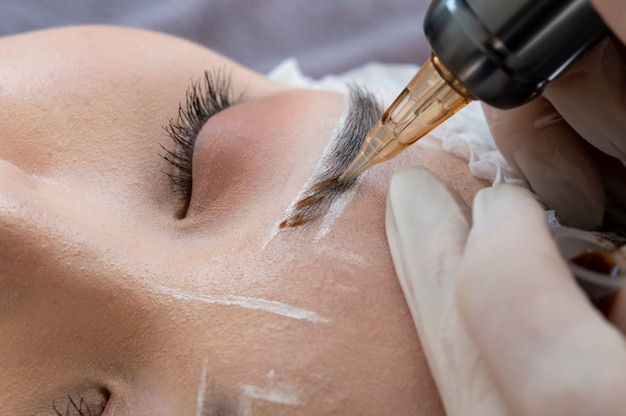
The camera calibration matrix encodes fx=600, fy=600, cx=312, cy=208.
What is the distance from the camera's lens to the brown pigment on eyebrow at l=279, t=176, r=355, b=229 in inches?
27.7

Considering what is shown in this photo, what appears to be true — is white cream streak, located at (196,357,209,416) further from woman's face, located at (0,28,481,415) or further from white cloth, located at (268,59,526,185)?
white cloth, located at (268,59,526,185)

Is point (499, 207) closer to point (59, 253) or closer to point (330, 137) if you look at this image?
point (330, 137)

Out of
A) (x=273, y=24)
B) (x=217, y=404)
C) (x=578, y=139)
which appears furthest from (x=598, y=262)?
(x=273, y=24)

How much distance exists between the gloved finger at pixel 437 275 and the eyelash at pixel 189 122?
0.94ft

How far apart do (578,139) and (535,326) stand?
15.6 inches

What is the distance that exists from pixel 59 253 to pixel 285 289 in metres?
0.25

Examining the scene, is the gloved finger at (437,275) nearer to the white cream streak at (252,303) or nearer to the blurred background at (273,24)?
the white cream streak at (252,303)

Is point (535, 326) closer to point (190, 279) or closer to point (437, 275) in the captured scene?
point (437, 275)

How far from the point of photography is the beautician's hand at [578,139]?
0.70 metres

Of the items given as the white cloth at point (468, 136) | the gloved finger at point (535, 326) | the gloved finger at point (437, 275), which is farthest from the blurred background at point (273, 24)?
the gloved finger at point (535, 326)

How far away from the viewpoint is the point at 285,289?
65cm

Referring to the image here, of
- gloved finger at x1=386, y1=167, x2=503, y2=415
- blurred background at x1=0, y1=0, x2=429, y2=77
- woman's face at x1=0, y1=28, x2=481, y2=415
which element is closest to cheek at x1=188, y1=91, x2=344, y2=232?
woman's face at x1=0, y1=28, x2=481, y2=415

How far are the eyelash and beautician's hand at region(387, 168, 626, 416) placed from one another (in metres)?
0.29

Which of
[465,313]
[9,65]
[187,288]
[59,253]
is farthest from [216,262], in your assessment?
[9,65]
